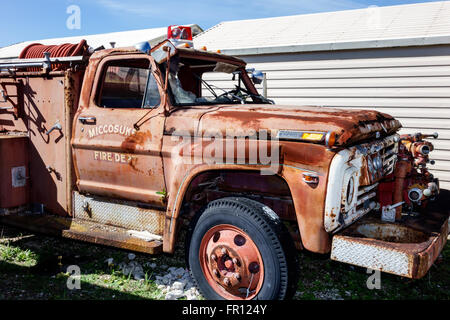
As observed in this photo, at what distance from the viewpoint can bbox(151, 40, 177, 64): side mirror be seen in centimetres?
364

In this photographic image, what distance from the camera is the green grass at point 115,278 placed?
3.64 meters

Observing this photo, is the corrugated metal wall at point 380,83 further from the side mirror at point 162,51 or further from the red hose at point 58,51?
the side mirror at point 162,51

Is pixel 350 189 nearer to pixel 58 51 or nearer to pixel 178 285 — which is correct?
pixel 178 285

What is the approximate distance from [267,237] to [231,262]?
0.38m

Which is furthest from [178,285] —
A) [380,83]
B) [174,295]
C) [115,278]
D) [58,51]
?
[380,83]

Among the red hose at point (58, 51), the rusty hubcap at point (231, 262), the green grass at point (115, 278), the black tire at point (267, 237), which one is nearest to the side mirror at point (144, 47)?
the red hose at point (58, 51)

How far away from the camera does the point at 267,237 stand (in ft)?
9.78

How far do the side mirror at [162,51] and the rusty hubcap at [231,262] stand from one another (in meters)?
1.51

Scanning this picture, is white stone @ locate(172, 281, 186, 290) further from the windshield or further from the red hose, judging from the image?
the red hose

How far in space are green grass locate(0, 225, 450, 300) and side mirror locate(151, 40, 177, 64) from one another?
1809 mm

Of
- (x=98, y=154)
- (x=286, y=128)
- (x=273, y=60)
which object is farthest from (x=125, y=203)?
(x=273, y=60)

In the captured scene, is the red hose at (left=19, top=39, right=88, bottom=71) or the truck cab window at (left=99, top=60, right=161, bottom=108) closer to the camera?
the truck cab window at (left=99, top=60, right=161, bottom=108)

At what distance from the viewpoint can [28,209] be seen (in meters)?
4.59

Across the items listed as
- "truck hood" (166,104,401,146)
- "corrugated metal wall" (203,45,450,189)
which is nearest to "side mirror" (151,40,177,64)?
"truck hood" (166,104,401,146)
